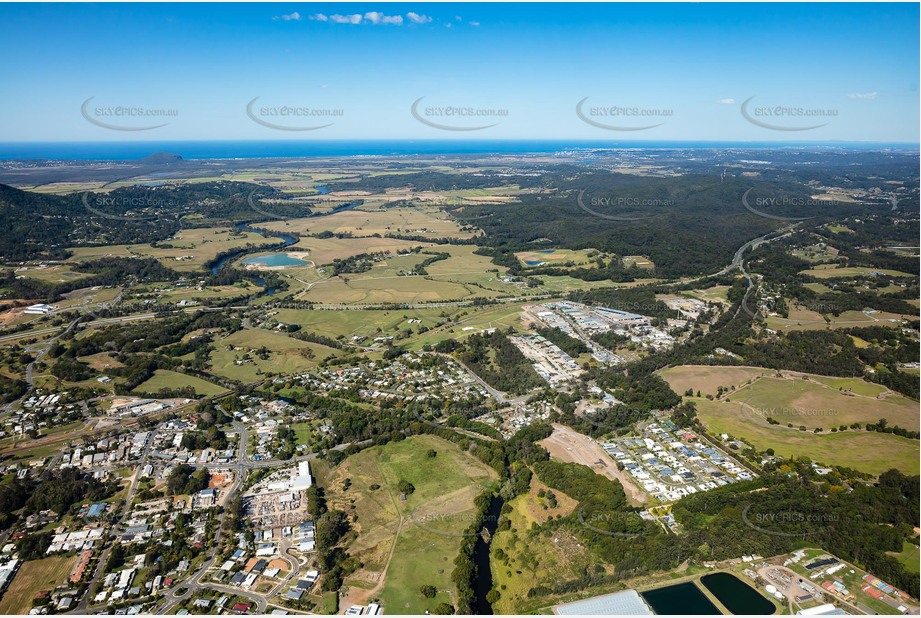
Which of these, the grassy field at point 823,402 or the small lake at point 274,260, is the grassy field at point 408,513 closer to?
the grassy field at point 823,402

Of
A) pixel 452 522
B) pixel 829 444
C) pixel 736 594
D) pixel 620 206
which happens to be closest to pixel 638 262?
pixel 620 206

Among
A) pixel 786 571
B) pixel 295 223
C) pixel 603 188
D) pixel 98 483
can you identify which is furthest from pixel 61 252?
pixel 603 188

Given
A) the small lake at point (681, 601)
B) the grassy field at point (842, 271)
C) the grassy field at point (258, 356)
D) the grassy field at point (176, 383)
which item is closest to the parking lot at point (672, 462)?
the small lake at point (681, 601)

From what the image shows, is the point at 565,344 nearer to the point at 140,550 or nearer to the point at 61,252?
the point at 140,550

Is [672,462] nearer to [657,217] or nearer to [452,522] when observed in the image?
[452,522]

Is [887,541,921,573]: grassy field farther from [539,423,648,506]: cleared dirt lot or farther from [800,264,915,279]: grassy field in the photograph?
[800,264,915,279]: grassy field

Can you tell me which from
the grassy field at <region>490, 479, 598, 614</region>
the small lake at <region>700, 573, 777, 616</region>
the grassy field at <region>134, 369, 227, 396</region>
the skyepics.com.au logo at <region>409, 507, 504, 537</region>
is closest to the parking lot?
the grassy field at <region>490, 479, 598, 614</region>

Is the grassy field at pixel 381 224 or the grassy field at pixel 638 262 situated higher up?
the grassy field at pixel 381 224
